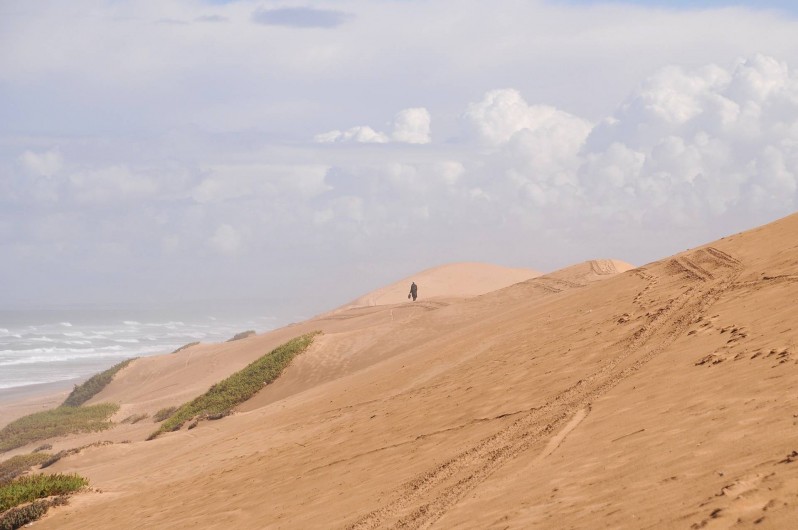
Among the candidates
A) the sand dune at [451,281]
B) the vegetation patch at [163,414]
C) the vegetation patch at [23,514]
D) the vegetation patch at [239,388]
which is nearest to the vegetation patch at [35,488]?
the vegetation patch at [23,514]

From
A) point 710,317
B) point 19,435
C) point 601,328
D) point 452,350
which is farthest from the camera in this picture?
point 19,435

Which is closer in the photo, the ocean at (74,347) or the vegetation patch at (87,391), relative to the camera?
the vegetation patch at (87,391)

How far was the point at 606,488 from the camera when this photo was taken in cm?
569

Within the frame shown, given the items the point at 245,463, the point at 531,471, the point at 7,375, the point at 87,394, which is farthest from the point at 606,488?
the point at 7,375

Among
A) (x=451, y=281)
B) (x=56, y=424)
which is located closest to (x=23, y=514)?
(x=56, y=424)

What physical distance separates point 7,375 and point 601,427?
51.1 m

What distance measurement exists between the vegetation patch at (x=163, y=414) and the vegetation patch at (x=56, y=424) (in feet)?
5.33

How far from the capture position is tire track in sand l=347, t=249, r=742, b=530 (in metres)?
6.98

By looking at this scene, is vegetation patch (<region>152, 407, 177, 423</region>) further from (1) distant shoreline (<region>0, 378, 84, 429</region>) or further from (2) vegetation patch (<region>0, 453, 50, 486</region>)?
(1) distant shoreline (<region>0, 378, 84, 429</region>)

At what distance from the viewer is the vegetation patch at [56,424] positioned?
86.8 ft

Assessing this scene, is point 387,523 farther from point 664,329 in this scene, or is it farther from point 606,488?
point 664,329

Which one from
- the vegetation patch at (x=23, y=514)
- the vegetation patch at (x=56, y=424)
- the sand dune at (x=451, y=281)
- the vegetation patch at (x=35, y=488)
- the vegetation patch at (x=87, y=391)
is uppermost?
the sand dune at (x=451, y=281)

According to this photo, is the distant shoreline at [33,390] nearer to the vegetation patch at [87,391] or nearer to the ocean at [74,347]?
the ocean at [74,347]

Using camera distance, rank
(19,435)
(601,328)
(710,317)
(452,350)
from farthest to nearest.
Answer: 1. (19,435)
2. (452,350)
3. (601,328)
4. (710,317)
